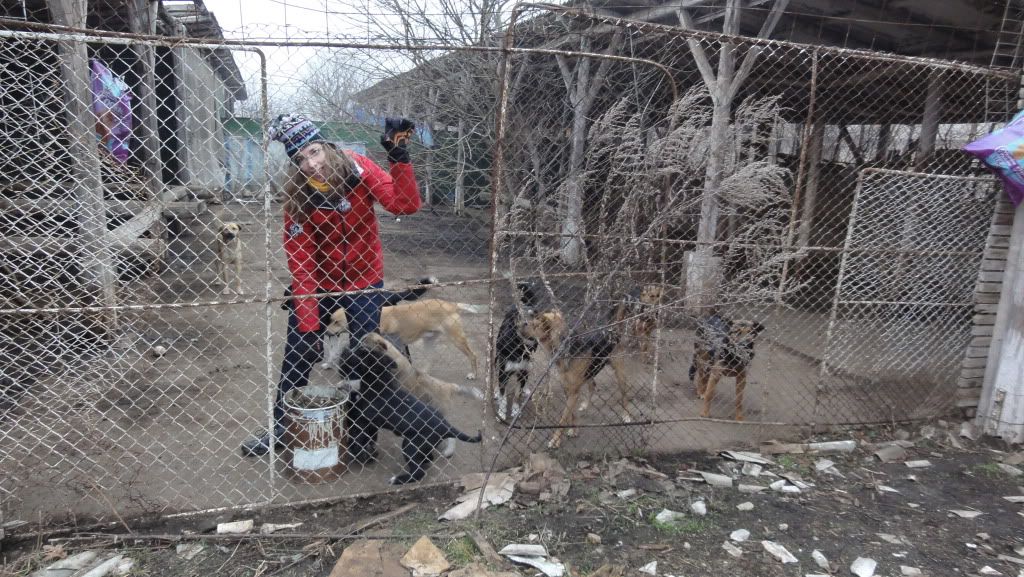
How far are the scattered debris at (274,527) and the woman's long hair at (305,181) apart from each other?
63.7 inches

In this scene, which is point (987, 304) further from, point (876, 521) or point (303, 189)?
point (303, 189)

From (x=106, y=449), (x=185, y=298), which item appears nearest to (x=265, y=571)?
(x=106, y=449)

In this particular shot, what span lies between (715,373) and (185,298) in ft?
21.7

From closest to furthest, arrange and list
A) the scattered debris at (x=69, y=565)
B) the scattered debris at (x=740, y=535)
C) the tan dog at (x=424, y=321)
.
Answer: the scattered debris at (x=69, y=565), the scattered debris at (x=740, y=535), the tan dog at (x=424, y=321)

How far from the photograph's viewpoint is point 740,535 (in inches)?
120

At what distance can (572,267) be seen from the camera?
4.38 m

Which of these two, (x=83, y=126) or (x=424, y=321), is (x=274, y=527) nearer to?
(x=424, y=321)

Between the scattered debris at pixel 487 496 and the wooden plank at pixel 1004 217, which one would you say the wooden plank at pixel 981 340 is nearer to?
the wooden plank at pixel 1004 217

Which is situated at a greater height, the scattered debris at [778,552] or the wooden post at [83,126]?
the wooden post at [83,126]

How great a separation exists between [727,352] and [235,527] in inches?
136

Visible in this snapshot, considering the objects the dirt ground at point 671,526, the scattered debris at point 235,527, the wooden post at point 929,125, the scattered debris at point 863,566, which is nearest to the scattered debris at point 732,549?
the dirt ground at point 671,526

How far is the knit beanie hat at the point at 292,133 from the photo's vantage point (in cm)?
308

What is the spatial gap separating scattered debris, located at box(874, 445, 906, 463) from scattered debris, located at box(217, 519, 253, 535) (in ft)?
13.1

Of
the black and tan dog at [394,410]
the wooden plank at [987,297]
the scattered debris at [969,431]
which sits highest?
the wooden plank at [987,297]
